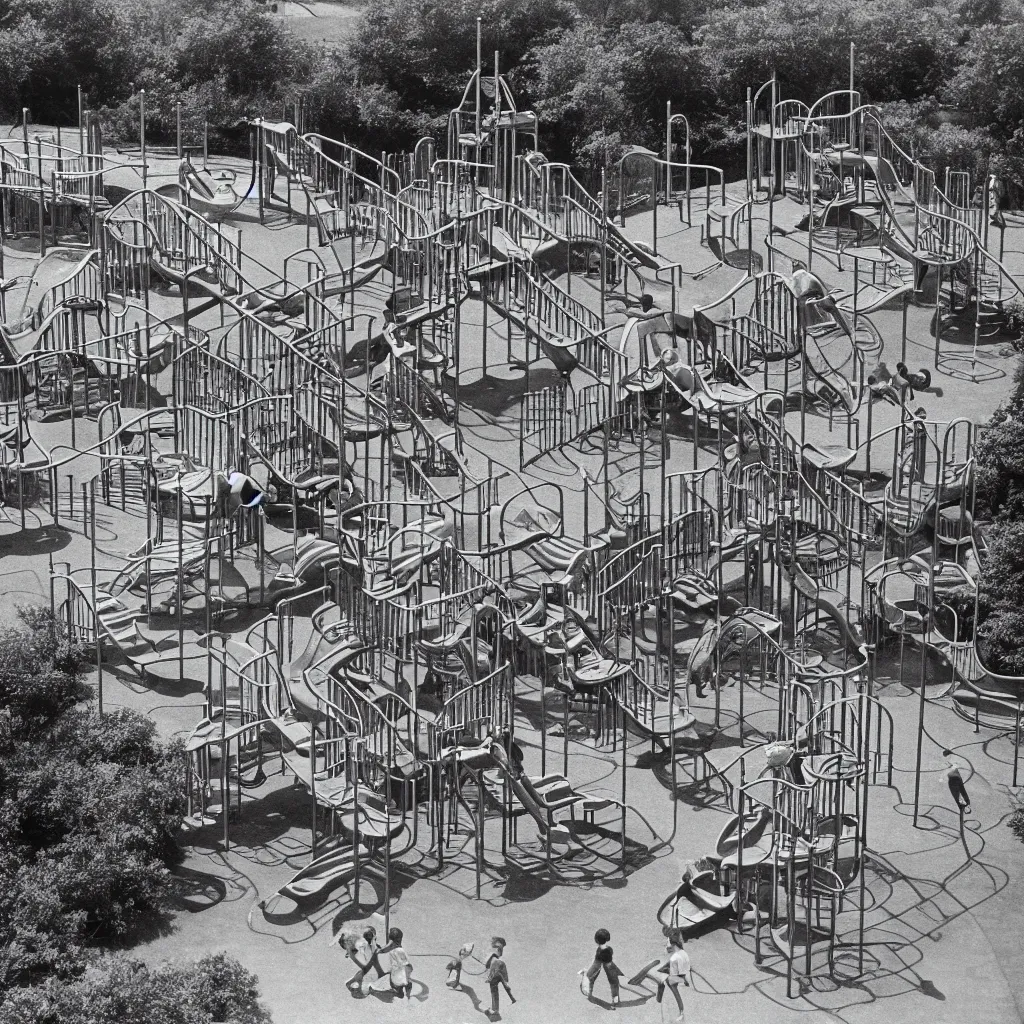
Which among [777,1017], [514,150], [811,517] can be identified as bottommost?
[777,1017]

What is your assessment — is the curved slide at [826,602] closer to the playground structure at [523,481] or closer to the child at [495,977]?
the playground structure at [523,481]

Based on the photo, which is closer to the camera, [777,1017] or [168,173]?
[777,1017]

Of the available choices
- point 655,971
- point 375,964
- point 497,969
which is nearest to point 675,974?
point 655,971

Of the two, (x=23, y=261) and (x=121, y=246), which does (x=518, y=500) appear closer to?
(x=121, y=246)

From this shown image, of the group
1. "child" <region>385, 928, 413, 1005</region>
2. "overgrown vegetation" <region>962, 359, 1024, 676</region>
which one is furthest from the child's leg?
"overgrown vegetation" <region>962, 359, 1024, 676</region>

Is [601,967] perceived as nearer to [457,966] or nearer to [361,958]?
[457,966]

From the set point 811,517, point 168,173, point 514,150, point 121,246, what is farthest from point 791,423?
point 168,173

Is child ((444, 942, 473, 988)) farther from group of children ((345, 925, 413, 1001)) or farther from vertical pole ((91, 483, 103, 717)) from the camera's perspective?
vertical pole ((91, 483, 103, 717))
